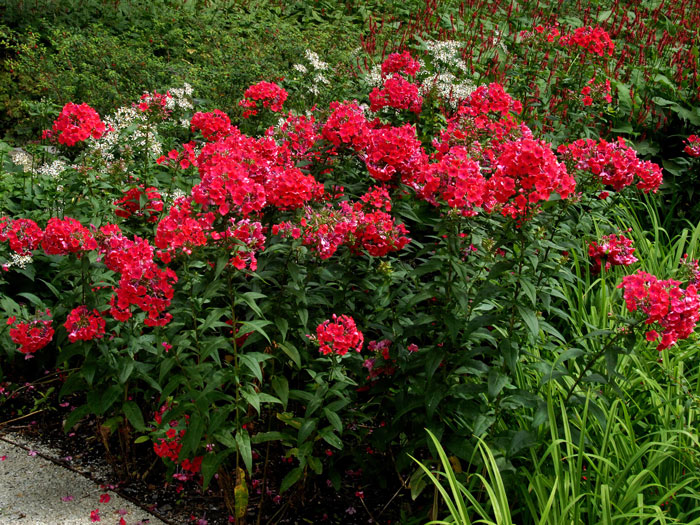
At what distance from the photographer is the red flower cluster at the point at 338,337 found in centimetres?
235

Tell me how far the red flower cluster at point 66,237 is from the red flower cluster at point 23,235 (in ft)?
0.81

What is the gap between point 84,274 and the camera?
8.91ft

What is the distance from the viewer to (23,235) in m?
2.76

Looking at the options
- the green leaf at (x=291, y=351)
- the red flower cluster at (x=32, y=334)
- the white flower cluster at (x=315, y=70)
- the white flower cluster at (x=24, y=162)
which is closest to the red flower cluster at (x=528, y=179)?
the green leaf at (x=291, y=351)

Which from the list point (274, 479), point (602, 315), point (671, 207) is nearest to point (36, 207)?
point (274, 479)

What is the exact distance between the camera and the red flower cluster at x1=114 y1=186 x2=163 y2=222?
10.8 ft

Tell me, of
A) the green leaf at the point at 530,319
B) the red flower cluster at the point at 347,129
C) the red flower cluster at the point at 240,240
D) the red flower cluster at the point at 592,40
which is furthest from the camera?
the red flower cluster at the point at 592,40

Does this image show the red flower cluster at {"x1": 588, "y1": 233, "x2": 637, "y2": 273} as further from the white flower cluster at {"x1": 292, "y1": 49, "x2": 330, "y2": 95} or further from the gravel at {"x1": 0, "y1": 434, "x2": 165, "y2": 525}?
the white flower cluster at {"x1": 292, "y1": 49, "x2": 330, "y2": 95}

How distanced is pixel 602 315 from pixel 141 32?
6.37 meters

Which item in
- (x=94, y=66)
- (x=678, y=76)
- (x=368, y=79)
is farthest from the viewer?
(x=94, y=66)

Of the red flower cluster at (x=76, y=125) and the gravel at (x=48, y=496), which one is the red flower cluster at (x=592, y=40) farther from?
the gravel at (x=48, y=496)

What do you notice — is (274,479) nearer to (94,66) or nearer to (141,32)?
(94,66)

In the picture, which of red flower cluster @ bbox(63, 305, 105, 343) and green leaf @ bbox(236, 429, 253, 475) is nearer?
green leaf @ bbox(236, 429, 253, 475)

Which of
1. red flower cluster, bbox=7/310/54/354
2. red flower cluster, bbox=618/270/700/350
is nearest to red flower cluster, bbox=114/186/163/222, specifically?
red flower cluster, bbox=7/310/54/354
